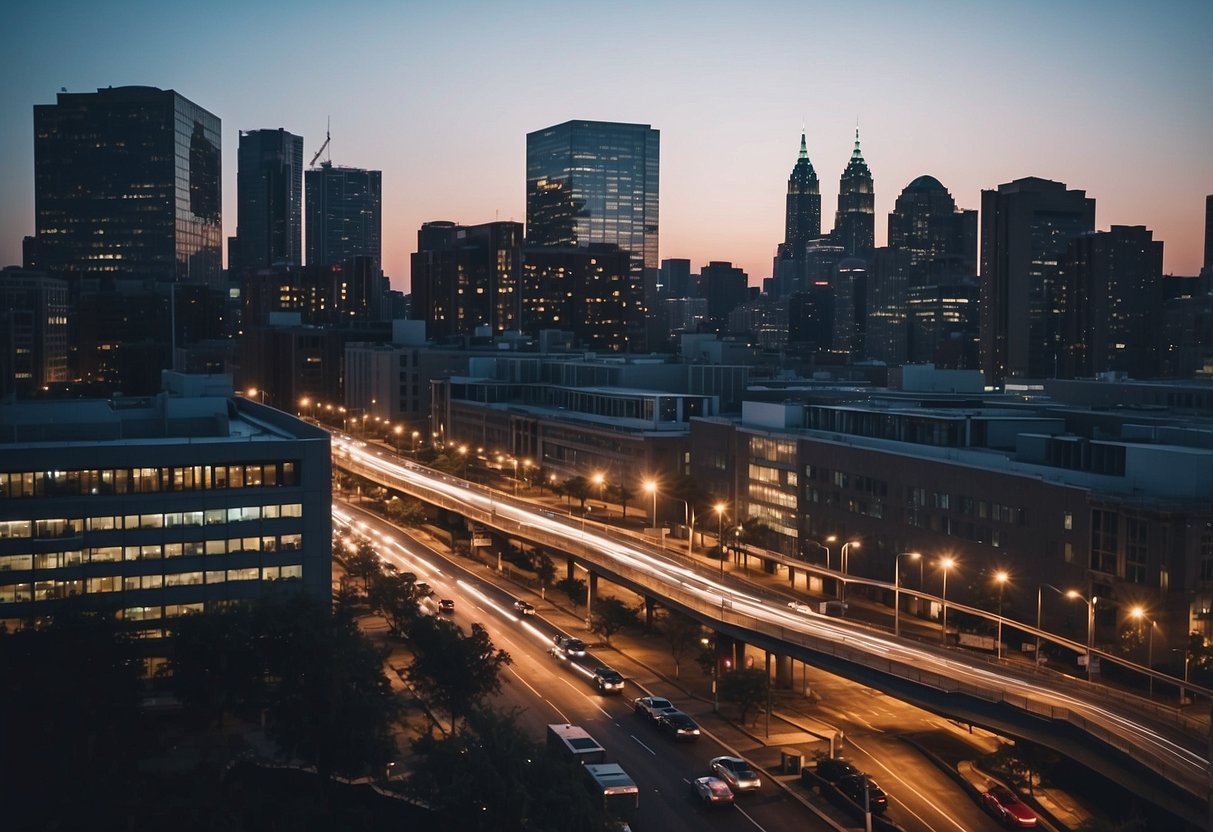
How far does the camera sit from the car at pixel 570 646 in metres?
68.2

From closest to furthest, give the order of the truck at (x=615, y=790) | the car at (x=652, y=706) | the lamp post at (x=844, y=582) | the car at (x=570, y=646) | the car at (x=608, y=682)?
the truck at (x=615, y=790) < the car at (x=652, y=706) < the car at (x=608, y=682) < the car at (x=570, y=646) < the lamp post at (x=844, y=582)

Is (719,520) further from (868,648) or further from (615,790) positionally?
(615,790)

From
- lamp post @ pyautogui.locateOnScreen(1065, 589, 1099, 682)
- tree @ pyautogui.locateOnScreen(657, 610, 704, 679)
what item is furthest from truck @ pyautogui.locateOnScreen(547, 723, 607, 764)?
lamp post @ pyautogui.locateOnScreen(1065, 589, 1099, 682)

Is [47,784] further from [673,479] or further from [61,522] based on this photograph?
[673,479]

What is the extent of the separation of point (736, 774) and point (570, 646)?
21478 mm

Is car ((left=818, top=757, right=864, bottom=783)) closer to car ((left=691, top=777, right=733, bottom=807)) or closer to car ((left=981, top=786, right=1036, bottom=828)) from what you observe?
car ((left=691, top=777, right=733, bottom=807))

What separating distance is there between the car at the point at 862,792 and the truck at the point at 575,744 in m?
9.40

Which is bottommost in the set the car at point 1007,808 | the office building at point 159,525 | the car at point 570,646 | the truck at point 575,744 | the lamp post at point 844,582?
the car at point 1007,808

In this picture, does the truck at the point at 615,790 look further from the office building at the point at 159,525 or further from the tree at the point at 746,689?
the office building at the point at 159,525

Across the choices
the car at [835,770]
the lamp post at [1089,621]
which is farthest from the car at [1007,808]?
the lamp post at [1089,621]

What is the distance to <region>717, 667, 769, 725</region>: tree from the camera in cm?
5622

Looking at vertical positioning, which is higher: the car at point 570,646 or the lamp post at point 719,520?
the lamp post at point 719,520

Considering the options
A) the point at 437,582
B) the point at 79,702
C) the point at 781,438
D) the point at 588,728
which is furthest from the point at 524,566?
the point at 79,702

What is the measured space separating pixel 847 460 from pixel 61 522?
5221 cm
